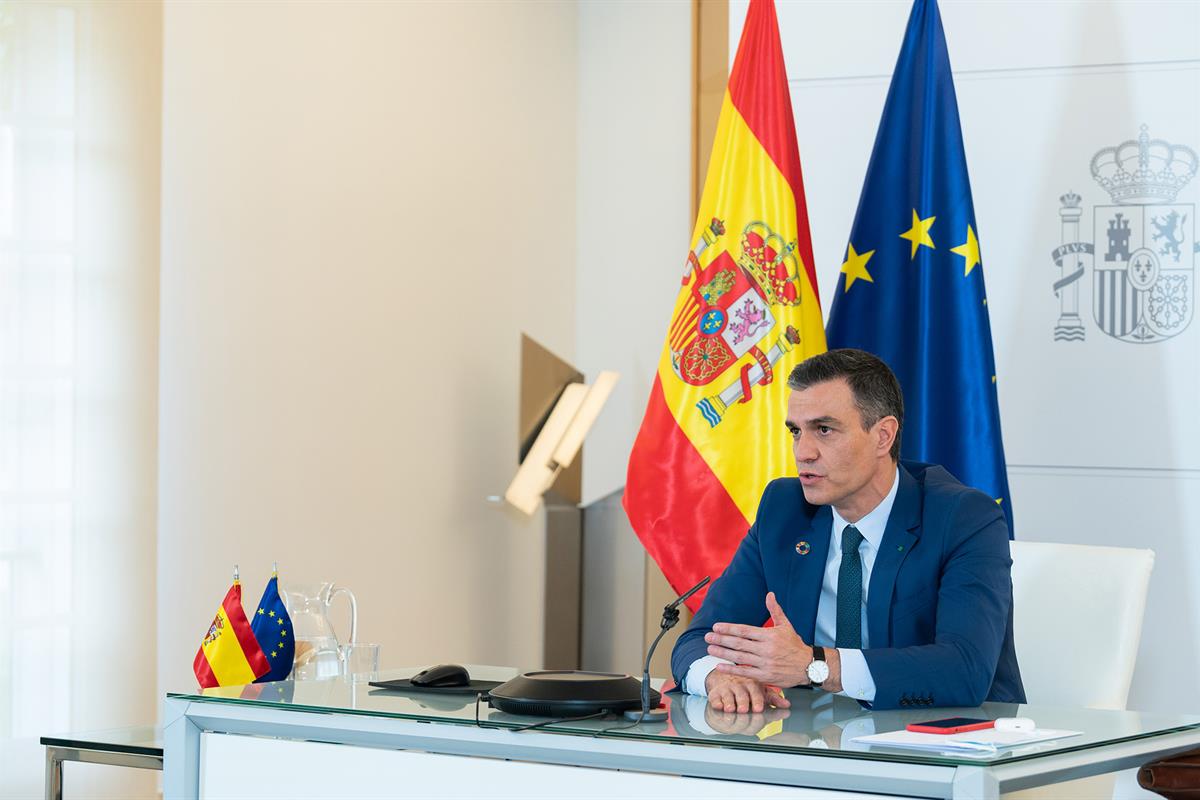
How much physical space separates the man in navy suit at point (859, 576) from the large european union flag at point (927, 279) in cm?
90

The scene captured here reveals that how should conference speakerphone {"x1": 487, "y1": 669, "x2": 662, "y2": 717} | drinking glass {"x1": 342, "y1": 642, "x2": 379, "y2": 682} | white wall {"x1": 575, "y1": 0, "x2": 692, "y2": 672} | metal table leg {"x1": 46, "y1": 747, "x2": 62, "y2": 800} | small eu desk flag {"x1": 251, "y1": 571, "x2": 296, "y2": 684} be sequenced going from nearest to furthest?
conference speakerphone {"x1": 487, "y1": 669, "x2": 662, "y2": 717} < drinking glass {"x1": 342, "y1": 642, "x2": 379, "y2": 682} < small eu desk flag {"x1": 251, "y1": 571, "x2": 296, "y2": 684} < metal table leg {"x1": 46, "y1": 747, "x2": 62, "y2": 800} < white wall {"x1": 575, "y1": 0, "x2": 692, "y2": 672}

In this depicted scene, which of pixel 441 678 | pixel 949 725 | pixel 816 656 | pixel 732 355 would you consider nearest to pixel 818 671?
pixel 816 656

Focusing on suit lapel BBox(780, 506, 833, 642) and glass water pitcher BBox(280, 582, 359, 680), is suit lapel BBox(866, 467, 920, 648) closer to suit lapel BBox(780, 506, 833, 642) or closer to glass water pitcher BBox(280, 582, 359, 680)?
suit lapel BBox(780, 506, 833, 642)

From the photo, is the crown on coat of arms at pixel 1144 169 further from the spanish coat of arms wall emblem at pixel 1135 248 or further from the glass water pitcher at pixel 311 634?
the glass water pitcher at pixel 311 634

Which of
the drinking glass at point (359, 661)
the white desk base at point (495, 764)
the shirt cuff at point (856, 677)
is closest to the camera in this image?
the white desk base at point (495, 764)

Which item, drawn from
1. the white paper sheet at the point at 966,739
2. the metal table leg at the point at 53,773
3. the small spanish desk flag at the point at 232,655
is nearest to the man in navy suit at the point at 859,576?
the white paper sheet at the point at 966,739

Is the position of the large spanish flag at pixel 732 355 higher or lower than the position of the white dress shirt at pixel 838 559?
higher

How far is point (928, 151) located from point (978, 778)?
2268 millimetres

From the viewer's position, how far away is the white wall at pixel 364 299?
12.4 feet

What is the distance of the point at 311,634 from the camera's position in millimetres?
2309

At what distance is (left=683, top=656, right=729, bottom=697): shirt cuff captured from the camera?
6.22 feet

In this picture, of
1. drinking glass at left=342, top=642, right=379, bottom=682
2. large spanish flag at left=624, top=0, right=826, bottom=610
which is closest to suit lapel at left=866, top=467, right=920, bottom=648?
drinking glass at left=342, top=642, right=379, bottom=682

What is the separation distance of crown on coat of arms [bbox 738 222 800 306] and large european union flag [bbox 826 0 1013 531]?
0.16m

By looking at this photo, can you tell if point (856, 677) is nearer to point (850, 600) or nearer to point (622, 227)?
point (850, 600)
